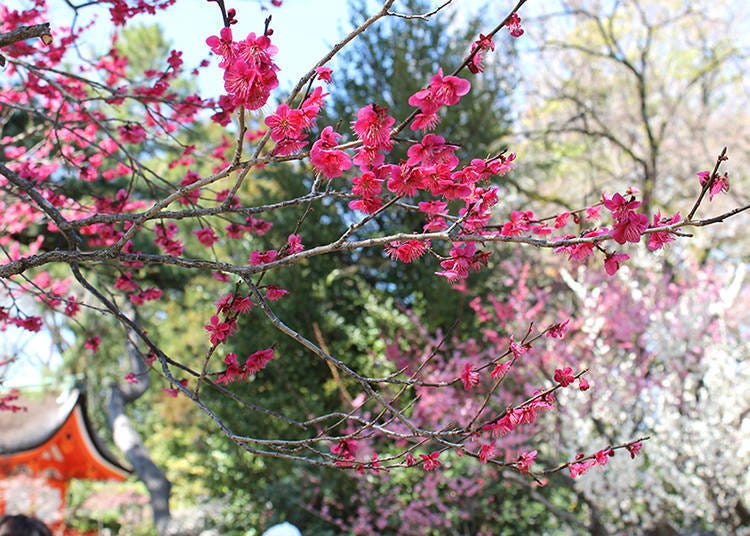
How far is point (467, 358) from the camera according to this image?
6.49 metres

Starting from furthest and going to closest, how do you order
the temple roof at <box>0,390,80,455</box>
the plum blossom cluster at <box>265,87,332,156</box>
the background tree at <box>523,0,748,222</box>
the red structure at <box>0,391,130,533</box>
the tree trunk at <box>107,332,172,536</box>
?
the background tree at <box>523,0,748,222</box>, the red structure at <box>0,391,130,533</box>, the temple roof at <box>0,390,80,455</box>, the tree trunk at <box>107,332,172,536</box>, the plum blossom cluster at <box>265,87,332,156</box>

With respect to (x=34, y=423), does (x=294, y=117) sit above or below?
below

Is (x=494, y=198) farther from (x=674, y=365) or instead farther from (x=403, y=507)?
(x=403, y=507)

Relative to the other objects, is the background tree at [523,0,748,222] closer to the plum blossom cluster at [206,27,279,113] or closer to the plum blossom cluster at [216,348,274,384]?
the plum blossom cluster at [216,348,274,384]

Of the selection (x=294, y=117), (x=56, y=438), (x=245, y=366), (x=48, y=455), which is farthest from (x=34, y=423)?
(x=294, y=117)

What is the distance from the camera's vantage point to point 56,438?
925cm

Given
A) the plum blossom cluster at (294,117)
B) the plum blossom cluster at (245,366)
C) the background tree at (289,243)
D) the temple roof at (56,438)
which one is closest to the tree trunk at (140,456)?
the temple roof at (56,438)

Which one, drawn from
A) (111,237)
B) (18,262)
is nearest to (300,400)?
(111,237)

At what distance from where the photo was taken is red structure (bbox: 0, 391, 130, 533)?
8969 mm

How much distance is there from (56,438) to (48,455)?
25.0 inches

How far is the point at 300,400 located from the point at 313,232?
1.54 meters

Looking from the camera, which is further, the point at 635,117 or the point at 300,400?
the point at 635,117

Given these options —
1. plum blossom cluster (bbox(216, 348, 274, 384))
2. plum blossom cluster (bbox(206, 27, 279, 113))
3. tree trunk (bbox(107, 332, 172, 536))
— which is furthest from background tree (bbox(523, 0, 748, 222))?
plum blossom cluster (bbox(206, 27, 279, 113))

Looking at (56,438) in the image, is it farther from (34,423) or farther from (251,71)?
(251,71)
